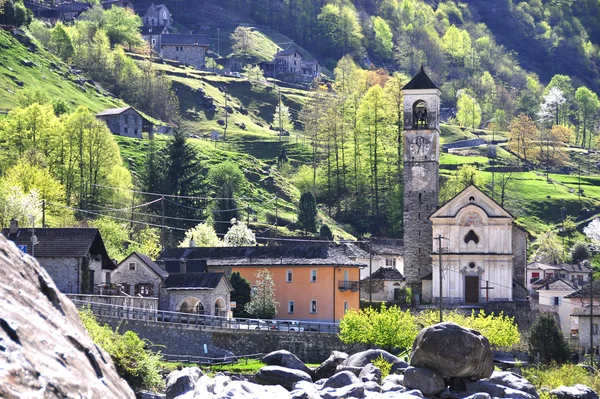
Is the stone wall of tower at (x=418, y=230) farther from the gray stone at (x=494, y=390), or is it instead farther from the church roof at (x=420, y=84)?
the gray stone at (x=494, y=390)

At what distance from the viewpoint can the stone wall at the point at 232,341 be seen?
203 feet

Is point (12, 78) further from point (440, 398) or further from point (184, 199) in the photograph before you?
point (440, 398)

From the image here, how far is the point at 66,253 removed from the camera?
64.9m

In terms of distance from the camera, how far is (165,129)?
16038 centimetres

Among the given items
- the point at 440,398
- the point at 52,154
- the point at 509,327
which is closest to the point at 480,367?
the point at 440,398

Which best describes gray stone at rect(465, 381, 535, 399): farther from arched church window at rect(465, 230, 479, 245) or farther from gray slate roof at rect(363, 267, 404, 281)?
gray slate roof at rect(363, 267, 404, 281)

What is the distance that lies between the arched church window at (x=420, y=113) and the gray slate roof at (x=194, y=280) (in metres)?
26.4

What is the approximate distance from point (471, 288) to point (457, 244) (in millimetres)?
3181

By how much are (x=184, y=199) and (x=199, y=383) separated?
80490 mm

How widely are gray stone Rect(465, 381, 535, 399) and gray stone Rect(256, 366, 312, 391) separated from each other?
6.80 metres

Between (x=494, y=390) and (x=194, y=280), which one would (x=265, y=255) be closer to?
(x=194, y=280)

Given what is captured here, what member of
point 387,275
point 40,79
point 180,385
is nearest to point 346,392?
point 180,385

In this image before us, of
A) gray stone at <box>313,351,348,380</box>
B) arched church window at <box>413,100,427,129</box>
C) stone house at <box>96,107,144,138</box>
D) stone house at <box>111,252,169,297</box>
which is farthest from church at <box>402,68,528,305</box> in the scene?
stone house at <box>96,107,144,138</box>

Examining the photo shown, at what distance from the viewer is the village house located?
86188 mm
